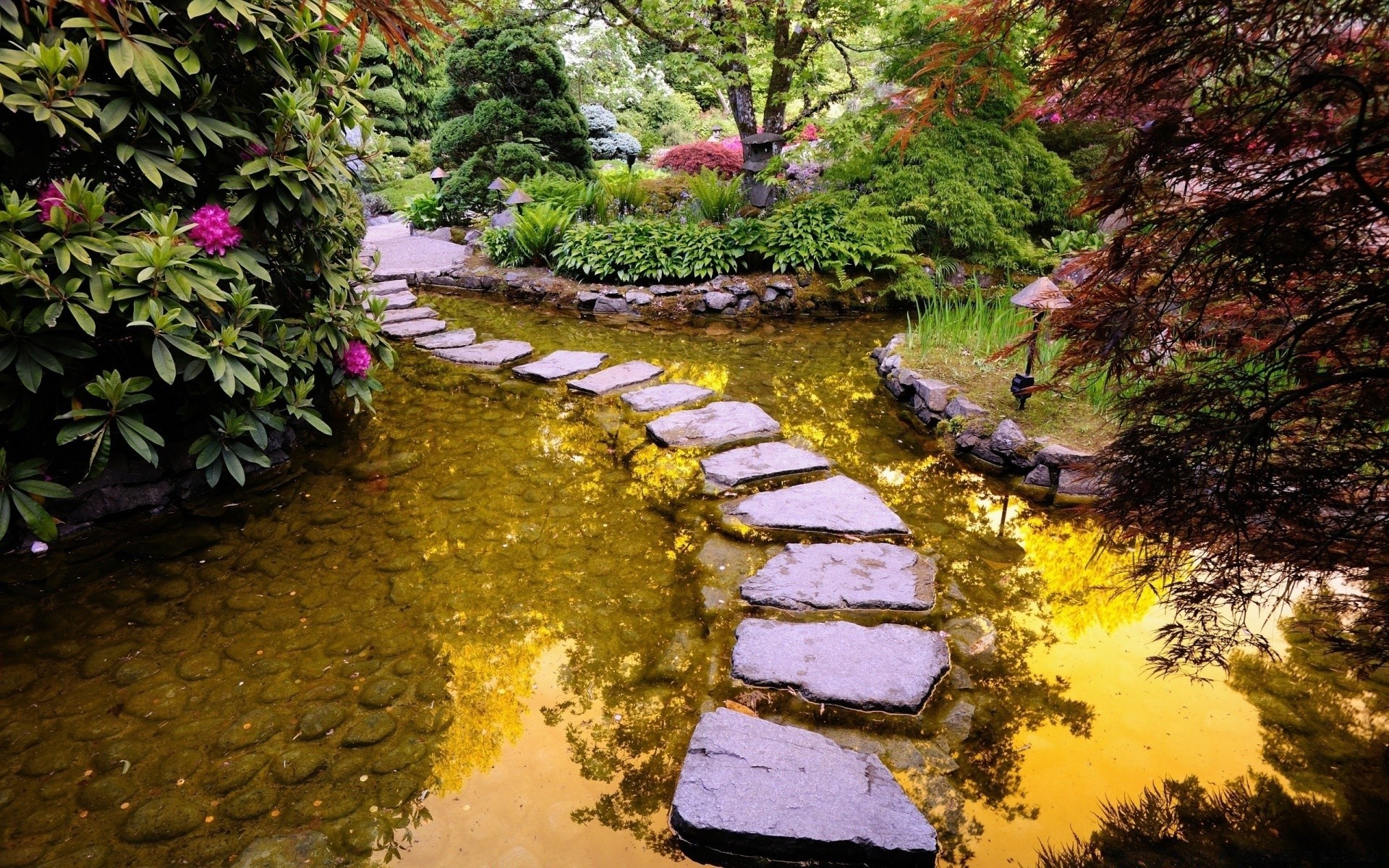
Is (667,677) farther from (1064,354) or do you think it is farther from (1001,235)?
(1001,235)

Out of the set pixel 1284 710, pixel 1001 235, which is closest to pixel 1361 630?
pixel 1284 710

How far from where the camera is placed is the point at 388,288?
734 centimetres

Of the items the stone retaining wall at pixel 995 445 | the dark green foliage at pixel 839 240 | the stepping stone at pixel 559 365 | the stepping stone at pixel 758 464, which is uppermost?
the dark green foliage at pixel 839 240

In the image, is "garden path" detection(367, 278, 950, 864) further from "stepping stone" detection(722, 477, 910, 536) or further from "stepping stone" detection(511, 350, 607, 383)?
"stepping stone" detection(511, 350, 607, 383)

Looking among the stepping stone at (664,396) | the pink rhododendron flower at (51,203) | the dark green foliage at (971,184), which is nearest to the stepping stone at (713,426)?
the stepping stone at (664,396)

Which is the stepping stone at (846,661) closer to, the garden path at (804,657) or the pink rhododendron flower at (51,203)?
the garden path at (804,657)

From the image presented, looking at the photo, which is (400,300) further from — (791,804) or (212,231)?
(791,804)

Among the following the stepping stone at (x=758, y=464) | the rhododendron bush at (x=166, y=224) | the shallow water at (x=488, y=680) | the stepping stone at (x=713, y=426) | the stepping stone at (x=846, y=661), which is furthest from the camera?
the stepping stone at (x=713, y=426)

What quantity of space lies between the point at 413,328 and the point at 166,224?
3.72 metres

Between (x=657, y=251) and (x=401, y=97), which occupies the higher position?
(x=401, y=97)

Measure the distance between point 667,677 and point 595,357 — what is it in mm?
3419

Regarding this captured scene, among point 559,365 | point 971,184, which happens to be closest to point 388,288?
point 559,365

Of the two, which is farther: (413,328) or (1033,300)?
(413,328)

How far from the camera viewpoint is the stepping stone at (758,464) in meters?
3.34
